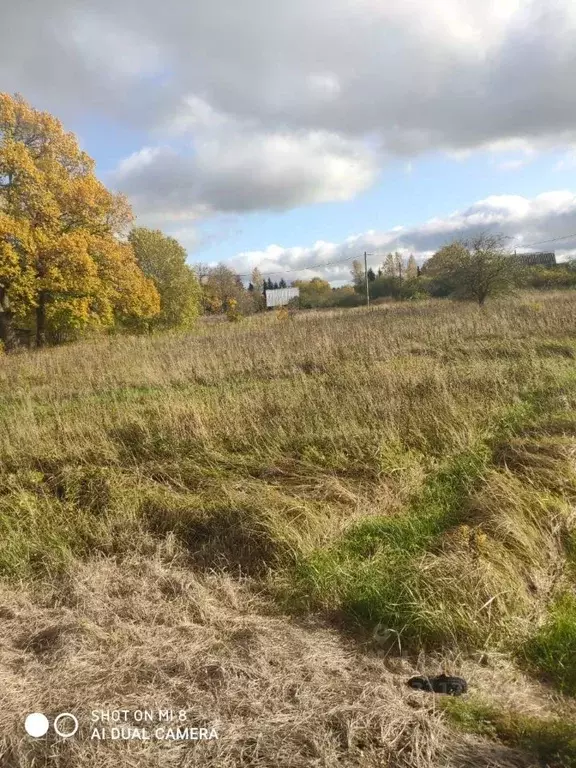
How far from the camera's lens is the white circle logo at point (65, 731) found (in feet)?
8.05

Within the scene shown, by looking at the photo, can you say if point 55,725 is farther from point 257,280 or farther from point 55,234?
point 257,280

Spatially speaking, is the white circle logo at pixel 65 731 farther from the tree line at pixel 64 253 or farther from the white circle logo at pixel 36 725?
the tree line at pixel 64 253

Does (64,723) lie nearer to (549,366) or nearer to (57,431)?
(57,431)


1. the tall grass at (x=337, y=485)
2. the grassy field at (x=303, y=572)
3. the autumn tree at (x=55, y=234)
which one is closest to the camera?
the grassy field at (x=303, y=572)

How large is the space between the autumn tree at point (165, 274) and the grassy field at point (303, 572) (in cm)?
2791

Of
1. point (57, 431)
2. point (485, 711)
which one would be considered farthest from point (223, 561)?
point (57, 431)

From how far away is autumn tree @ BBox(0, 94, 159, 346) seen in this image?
21.3 metres

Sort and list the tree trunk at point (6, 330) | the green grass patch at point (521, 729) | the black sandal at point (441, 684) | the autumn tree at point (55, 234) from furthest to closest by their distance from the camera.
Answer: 1. the tree trunk at point (6, 330)
2. the autumn tree at point (55, 234)
3. the black sandal at point (441, 684)
4. the green grass patch at point (521, 729)

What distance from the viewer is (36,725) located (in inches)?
98.9

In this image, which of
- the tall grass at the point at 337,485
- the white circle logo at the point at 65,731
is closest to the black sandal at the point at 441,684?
the tall grass at the point at 337,485

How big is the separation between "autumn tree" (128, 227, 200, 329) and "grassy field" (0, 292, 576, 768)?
27.9 m

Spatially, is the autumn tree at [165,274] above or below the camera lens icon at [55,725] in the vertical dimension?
above

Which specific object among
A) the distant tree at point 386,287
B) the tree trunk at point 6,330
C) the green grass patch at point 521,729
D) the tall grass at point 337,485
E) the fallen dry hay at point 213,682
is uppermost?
the distant tree at point 386,287

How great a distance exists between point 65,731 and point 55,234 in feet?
77.5
